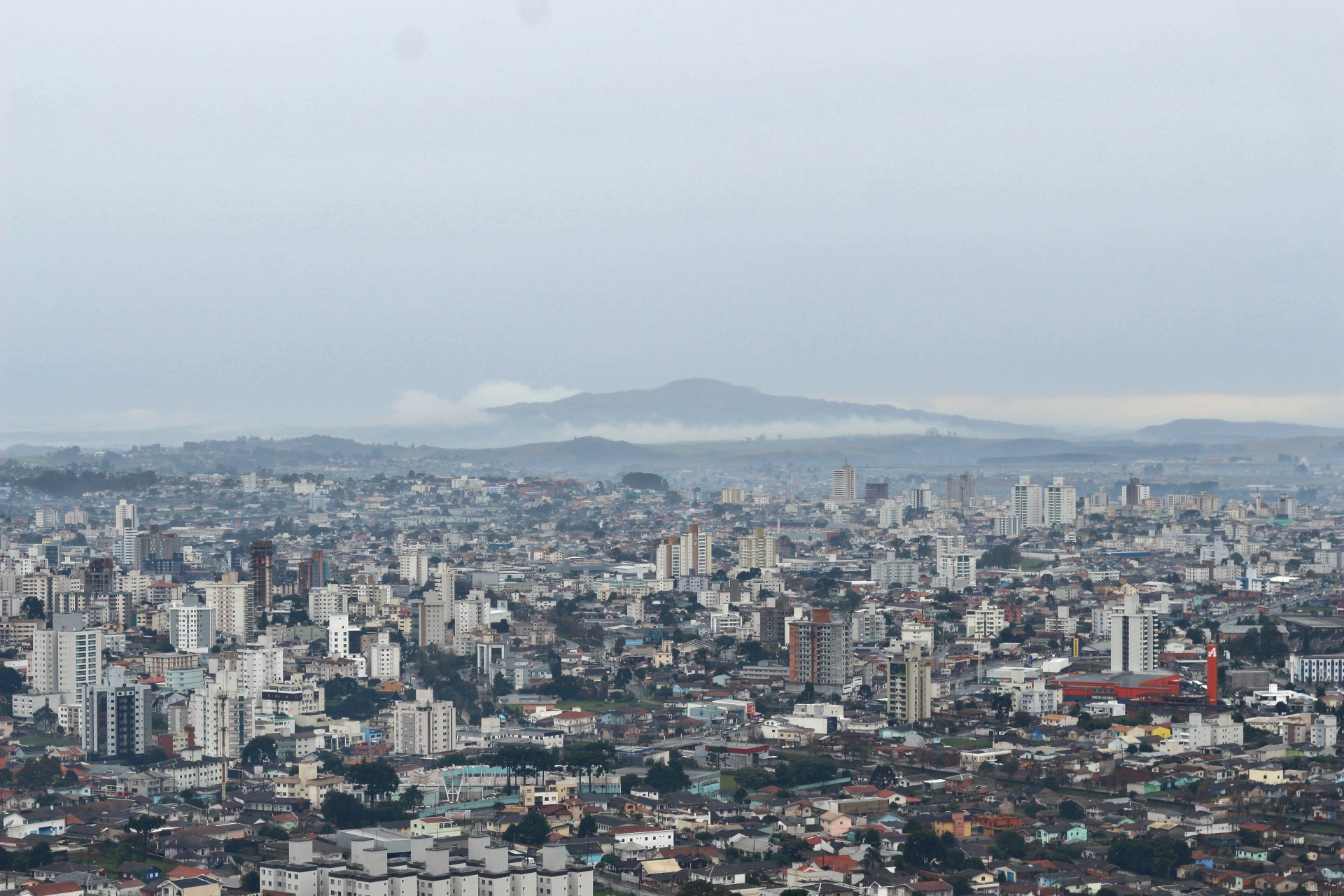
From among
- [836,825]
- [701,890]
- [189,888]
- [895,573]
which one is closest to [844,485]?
[895,573]

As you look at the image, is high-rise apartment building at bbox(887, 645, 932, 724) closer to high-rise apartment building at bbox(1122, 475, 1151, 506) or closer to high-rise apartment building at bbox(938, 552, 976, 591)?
high-rise apartment building at bbox(938, 552, 976, 591)

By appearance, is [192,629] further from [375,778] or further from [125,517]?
[125,517]

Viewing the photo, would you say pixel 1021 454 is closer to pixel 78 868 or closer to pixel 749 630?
pixel 749 630

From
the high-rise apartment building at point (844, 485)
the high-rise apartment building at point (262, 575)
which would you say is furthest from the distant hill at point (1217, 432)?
the high-rise apartment building at point (262, 575)

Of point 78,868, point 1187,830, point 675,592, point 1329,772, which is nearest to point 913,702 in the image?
point 1329,772

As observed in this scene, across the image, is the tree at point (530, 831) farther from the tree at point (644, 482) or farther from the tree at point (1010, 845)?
the tree at point (644, 482)

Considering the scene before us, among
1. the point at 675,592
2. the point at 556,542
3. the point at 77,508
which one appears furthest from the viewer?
the point at 77,508
